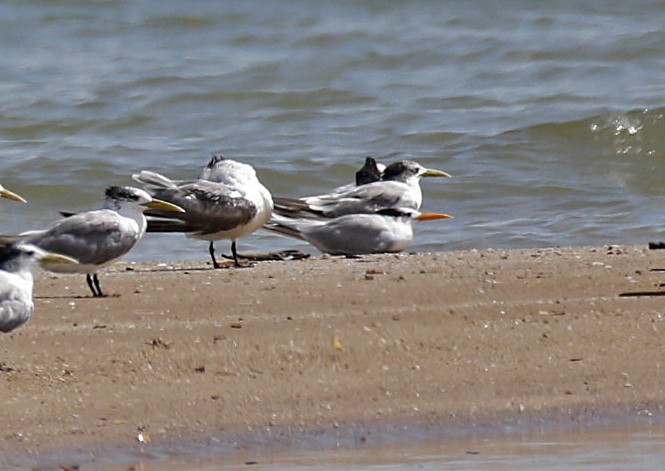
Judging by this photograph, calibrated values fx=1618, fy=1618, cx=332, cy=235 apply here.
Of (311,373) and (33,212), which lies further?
(33,212)

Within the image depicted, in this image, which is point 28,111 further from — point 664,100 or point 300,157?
point 664,100

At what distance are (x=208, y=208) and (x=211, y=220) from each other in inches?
2.7

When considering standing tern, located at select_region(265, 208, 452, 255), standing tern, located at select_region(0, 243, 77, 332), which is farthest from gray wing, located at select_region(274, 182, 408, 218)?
standing tern, located at select_region(0, 243, 77, 332)

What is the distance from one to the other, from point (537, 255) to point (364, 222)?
54.2 inches

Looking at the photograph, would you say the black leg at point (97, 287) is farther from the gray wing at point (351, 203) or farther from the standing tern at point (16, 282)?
the gray wing at point (351, 203)

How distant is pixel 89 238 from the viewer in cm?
759

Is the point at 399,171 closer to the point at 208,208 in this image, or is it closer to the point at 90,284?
the point at 208,208

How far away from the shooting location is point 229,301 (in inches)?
285

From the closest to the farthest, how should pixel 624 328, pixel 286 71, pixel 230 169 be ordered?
1. pixel 624 328
2. pixel 230 169
3. pixel 286 71

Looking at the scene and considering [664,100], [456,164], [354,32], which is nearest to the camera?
[456,164]

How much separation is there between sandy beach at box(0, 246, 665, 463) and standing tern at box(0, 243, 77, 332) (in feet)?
0.64

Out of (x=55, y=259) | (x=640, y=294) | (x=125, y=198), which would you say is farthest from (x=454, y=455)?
(x=125, y=198)

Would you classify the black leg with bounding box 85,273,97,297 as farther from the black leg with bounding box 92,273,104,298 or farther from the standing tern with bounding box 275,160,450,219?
the standing tern with bounding box 275,160,450,219

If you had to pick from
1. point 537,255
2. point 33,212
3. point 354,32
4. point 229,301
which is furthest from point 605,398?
point 354,32
